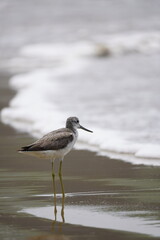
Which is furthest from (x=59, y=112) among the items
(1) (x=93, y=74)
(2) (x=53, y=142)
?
(1) (x=93, y=74)

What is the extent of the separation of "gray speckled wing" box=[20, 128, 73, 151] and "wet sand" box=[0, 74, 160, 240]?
16.5 inches

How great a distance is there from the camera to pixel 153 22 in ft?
119

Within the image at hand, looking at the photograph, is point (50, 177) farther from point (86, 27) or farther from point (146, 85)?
point (86, 27)

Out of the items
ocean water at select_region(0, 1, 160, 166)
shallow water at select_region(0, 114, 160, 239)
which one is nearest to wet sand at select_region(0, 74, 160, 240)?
shallow water at select_region(0, 114, 160, 239)

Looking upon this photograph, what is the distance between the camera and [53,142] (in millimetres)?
7977

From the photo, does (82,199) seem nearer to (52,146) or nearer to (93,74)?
(52,146)

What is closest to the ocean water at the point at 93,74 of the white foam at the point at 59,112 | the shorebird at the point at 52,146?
the white foam at the point at 59,112

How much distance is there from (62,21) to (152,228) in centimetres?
3223

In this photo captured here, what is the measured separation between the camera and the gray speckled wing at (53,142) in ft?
25.6

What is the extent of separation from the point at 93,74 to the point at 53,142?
12306 mm

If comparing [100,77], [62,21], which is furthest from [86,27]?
[100,77]

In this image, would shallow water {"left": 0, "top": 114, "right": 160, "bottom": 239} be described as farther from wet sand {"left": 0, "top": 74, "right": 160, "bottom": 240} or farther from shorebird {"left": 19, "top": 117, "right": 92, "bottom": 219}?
shorebird {"left": 19, "top": 117, "right": 92, "bottom": 219}

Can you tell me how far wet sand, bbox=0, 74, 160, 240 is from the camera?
6.17 meters

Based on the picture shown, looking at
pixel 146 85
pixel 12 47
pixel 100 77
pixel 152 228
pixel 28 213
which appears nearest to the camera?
pixel 152 228
